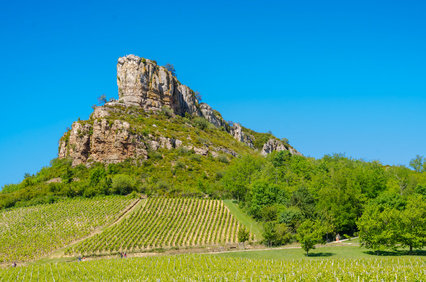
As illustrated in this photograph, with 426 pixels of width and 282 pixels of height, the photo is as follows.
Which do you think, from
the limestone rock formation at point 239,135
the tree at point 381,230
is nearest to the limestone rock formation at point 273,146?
the limestone rock formation at point 239,135

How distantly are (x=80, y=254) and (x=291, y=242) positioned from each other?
82.9ft

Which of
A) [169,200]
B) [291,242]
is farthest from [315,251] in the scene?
[169,200]

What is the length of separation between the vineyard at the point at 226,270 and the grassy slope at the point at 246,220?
53.4 ft

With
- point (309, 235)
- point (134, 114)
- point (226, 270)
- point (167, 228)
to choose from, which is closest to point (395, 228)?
point (309, 235)

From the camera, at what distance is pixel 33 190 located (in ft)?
237

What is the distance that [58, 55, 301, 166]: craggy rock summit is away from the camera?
85125mm

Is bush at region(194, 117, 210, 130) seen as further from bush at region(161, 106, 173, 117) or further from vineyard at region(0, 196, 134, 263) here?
vineyard at region(0, 196, 134, 263)

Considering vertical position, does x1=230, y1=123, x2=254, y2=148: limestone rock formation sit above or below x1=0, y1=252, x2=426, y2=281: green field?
above

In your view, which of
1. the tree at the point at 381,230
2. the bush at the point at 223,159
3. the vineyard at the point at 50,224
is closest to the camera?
the tree at the point at 381,230

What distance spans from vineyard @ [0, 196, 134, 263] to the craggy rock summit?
20.5 m

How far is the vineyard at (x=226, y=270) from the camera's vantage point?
2180 cm

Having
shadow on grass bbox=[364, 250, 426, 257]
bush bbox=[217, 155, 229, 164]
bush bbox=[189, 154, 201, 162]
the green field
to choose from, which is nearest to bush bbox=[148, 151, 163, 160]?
bush bbox=[189, 154, 201, 162]

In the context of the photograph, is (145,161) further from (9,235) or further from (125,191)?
(9,235)

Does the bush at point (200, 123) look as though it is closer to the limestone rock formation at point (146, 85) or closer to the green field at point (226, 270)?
the limestone rock formation at point (146, 85)
